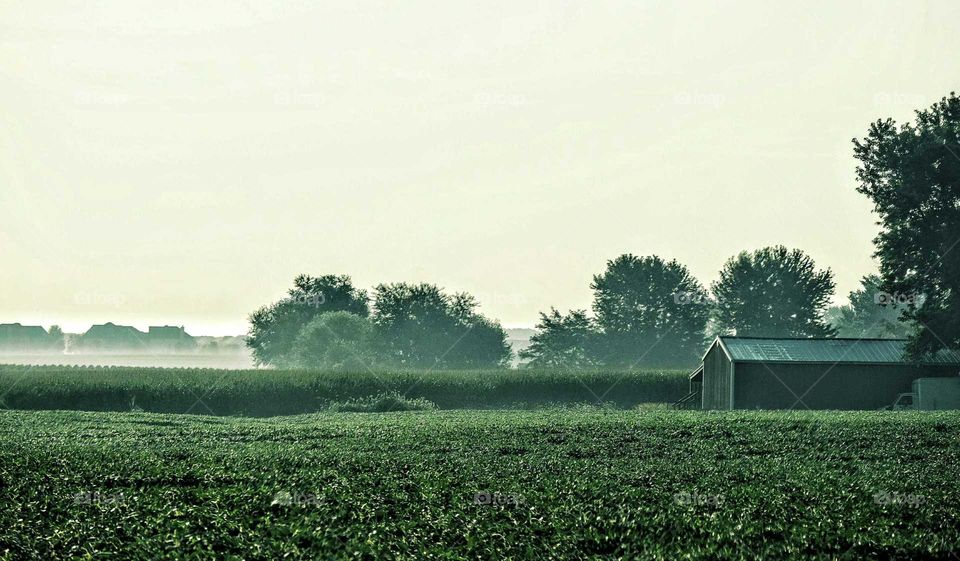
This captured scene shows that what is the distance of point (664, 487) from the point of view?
21.2 meters

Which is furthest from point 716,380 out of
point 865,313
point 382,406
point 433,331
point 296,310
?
point 865,313

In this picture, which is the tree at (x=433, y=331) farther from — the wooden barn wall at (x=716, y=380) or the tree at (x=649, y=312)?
the wooden barn wall at (x=716, y=380)

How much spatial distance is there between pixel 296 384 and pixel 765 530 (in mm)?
50193

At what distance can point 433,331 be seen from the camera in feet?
409

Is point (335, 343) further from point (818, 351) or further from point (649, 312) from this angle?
point (818, 351)

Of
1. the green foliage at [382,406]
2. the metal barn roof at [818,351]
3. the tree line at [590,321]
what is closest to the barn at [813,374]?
the metal barn roof at [818,351]

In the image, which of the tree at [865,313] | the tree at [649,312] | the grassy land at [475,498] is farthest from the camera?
the tree at [865,313]

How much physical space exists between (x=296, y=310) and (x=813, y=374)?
8694cm

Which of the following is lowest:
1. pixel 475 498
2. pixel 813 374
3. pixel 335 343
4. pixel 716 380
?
pixel 475 498

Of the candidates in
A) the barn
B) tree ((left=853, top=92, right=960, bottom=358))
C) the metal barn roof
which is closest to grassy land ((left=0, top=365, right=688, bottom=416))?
the metal barn roof

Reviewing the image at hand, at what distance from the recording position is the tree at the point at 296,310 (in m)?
130

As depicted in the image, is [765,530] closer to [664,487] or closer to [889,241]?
[664,487]

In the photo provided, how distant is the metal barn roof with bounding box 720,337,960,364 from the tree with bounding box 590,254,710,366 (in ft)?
183

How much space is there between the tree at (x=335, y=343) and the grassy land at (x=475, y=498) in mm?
82084
